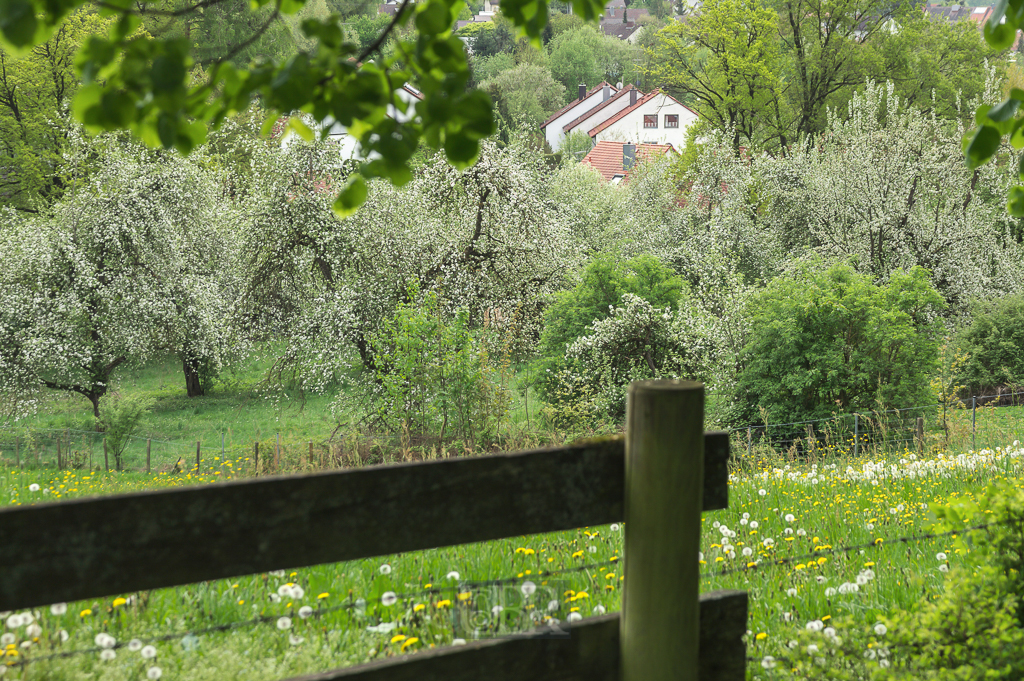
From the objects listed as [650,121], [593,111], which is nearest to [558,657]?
[650,121]

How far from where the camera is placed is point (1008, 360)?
61.4 ft

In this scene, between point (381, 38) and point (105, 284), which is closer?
point (381, 38)

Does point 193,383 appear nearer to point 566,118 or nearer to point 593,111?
point 593,111

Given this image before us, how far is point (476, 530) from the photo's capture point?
6.07ft

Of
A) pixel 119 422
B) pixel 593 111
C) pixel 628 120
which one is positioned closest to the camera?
pixel 119 422

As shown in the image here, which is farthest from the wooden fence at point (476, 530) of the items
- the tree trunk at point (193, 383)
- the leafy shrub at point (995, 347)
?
the tree trunk at point (193, 383)

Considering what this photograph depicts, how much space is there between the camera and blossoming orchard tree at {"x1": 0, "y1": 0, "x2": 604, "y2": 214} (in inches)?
62.9

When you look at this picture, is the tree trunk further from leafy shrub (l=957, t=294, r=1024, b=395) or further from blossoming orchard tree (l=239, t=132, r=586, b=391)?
leafy shrub (l=957, t=294, r=1024, b=395)

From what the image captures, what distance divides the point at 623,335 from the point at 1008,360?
11.4 meters

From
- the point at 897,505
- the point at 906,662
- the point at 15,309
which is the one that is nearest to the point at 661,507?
the point at 906,662

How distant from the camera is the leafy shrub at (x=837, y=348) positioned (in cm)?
1333

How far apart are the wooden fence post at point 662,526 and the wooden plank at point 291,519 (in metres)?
0.09

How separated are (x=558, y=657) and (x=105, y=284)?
19.2 m

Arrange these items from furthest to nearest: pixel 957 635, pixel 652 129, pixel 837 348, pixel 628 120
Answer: pixel 628 120 → pixel 652 129 → pixel 837 348 → pixel 957 635
